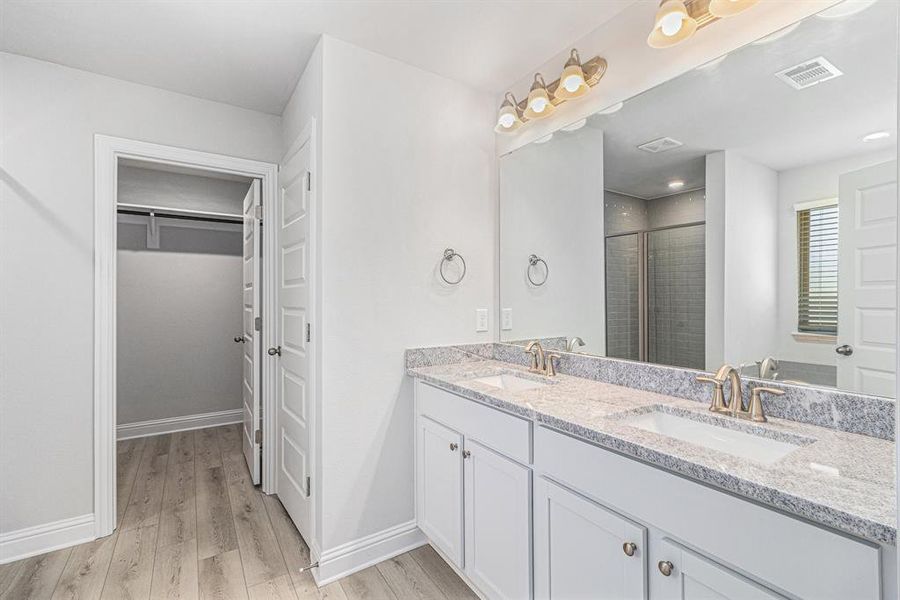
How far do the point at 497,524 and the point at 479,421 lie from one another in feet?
1.19

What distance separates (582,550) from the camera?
4.07 feet

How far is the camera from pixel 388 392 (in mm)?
2104

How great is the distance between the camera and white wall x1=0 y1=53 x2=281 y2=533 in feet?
6.78

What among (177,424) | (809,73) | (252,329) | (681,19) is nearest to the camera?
(809,73)

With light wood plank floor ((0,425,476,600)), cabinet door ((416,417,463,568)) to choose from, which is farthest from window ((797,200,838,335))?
light wood plank floor ((0,425,476,600))

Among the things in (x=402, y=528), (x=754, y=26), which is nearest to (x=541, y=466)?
(x=402, y=528)

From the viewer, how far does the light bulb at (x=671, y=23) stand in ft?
4.68

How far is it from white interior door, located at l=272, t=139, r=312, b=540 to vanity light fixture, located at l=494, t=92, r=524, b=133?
0.97m

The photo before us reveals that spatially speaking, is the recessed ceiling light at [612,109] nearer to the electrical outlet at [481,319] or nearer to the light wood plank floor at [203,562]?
the electrical outlet at [481,319]

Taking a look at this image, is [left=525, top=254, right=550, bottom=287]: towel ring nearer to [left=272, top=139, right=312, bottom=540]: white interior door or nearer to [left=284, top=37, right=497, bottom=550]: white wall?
[left=284, top=37, right=497, bottom=550]: white wall

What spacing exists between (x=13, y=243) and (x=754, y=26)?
3163 mm

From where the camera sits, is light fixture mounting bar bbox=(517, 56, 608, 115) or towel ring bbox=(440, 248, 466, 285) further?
towel ring bbox=(440, 248, 466, 285)

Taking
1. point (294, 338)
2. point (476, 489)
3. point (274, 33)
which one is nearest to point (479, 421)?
point (476, 489)

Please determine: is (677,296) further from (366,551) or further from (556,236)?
(366,551)
